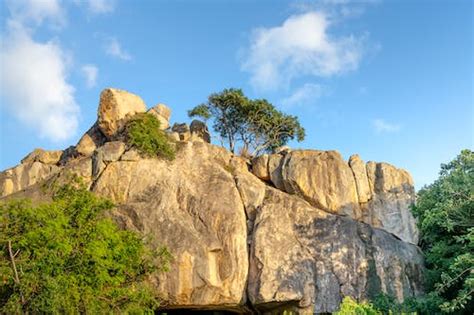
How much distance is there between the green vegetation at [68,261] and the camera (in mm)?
16953

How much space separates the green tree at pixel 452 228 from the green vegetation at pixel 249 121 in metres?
13.4

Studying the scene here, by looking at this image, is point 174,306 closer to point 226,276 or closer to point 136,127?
point 226,276

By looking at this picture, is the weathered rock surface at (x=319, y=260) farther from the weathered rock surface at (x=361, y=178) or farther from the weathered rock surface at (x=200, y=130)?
the weathered rock surface at (x=200, y=130)

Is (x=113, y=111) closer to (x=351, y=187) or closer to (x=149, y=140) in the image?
(x=149, y=140)

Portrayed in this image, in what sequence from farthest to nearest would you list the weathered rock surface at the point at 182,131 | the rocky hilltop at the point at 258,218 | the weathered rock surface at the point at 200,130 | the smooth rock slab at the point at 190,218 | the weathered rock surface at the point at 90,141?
the weathered rock surface at the point at 200,130 → the weathered rock surface at the point at 90,141 → the weathered rock surface at the point at 182,131 → the rocky hilltop at the point at 258,218 → the smooth rock slab at the point at 190,218

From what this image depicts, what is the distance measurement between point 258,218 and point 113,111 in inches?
373

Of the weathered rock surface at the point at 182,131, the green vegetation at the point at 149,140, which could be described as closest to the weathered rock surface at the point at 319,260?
the green vegetation at the point at 149,140

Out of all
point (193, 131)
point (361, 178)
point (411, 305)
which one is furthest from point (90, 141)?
point (411, 305)

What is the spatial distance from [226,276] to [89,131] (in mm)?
12329

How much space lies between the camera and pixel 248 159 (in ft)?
96.4

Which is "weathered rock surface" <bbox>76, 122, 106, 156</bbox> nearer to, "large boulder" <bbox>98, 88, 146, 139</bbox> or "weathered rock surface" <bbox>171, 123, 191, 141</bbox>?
"large boulder" <bbox>98, 88, 146, 139</bbox>

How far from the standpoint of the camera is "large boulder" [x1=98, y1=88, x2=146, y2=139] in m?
28.0

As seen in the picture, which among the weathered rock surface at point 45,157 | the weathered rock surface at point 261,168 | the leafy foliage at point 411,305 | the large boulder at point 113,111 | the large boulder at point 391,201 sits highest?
the large boulder at point 113,111

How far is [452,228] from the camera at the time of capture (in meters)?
20.0
